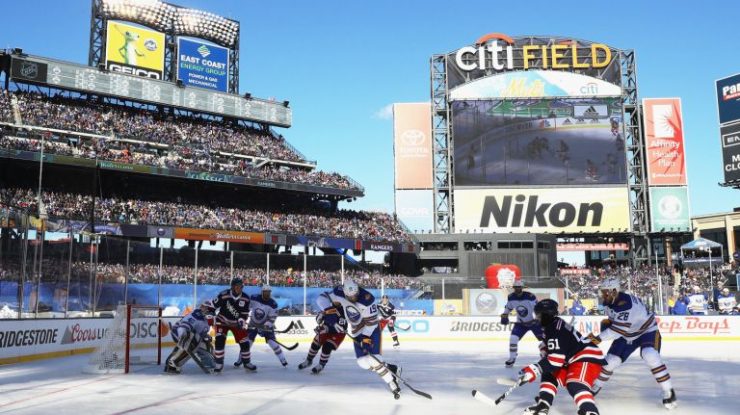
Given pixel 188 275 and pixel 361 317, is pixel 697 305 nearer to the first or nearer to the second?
pixel 361 317

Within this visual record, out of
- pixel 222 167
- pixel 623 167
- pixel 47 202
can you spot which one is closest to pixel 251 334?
pixel 47 202

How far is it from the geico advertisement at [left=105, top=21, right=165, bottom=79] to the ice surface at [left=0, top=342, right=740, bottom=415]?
37.2 metres

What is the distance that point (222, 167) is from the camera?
4753 cm

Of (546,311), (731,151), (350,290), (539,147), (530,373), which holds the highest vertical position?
(539,147)

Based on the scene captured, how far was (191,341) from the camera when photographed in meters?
13.6

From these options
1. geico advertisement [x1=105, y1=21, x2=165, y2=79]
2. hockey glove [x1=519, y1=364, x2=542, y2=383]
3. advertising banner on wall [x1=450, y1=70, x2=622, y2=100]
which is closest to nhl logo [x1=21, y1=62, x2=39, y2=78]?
geico advertisement [x1=105, y1=21, x2=165, y2=79]

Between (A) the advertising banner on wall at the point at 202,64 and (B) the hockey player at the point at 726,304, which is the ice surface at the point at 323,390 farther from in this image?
(A) the advertising banner on wall at the point at 202,64

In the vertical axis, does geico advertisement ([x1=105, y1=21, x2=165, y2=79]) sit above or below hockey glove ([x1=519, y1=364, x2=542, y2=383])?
above

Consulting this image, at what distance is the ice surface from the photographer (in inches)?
369

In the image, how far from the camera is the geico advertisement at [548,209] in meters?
54.9

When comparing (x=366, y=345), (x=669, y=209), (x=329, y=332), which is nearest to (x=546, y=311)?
(x=366, y=345)

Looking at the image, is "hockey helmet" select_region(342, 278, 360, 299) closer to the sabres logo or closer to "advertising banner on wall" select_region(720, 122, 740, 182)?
the sabres logo

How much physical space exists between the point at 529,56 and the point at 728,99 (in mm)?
16877

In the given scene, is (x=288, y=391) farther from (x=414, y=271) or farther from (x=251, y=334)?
(x=414, y=271)
